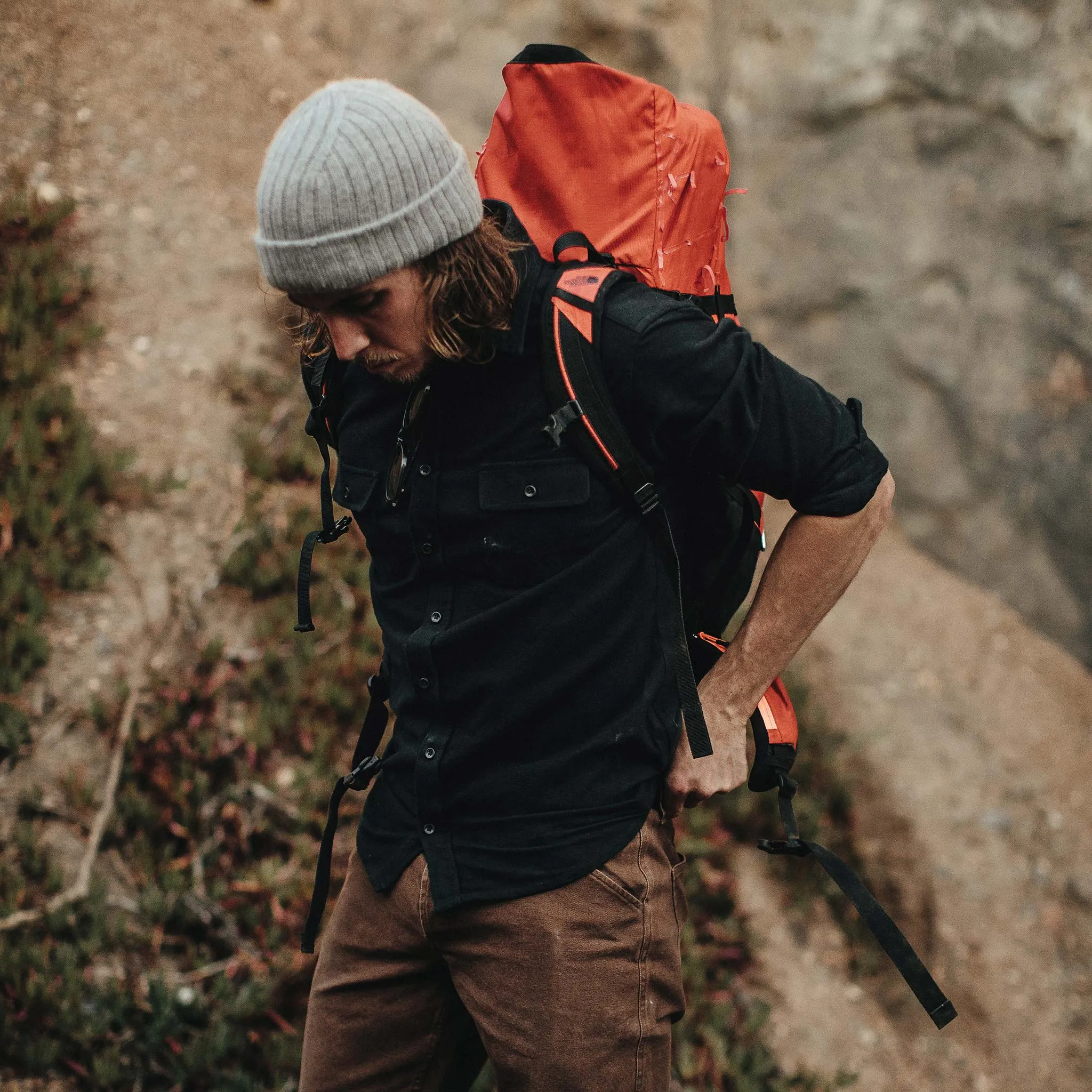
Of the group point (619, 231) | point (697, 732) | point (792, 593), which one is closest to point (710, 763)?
point (697, 732)

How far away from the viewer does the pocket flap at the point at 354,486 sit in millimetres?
2211

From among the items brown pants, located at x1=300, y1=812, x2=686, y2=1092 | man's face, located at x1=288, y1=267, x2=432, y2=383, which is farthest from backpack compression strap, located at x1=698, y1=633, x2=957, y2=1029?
man's face, located at x1=288, y1=267, x2=432, y2=383

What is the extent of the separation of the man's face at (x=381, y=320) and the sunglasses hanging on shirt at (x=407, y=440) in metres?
0.06

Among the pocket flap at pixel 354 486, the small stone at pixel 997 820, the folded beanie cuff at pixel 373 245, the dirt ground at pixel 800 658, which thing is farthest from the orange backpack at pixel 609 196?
the small stone at pixel 997 820

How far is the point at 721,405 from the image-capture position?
185 cm

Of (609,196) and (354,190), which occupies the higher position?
(354,190)

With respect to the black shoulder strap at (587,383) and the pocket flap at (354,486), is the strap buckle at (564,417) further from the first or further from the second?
the pocket flap at (354,486)

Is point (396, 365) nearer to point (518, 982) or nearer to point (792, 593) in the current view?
point (792, 593)

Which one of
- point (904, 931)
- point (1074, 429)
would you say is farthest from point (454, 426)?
point (1074, 429)

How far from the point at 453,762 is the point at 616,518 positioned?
597 millimetres

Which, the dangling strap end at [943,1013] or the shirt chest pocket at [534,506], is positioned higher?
the shirt chest pocket at [534,506]

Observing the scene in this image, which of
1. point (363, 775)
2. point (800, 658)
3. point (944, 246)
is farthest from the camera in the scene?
point (800, 658)

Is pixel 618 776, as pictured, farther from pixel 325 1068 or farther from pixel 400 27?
pixel 400 27

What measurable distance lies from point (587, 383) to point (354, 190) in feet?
1.78
